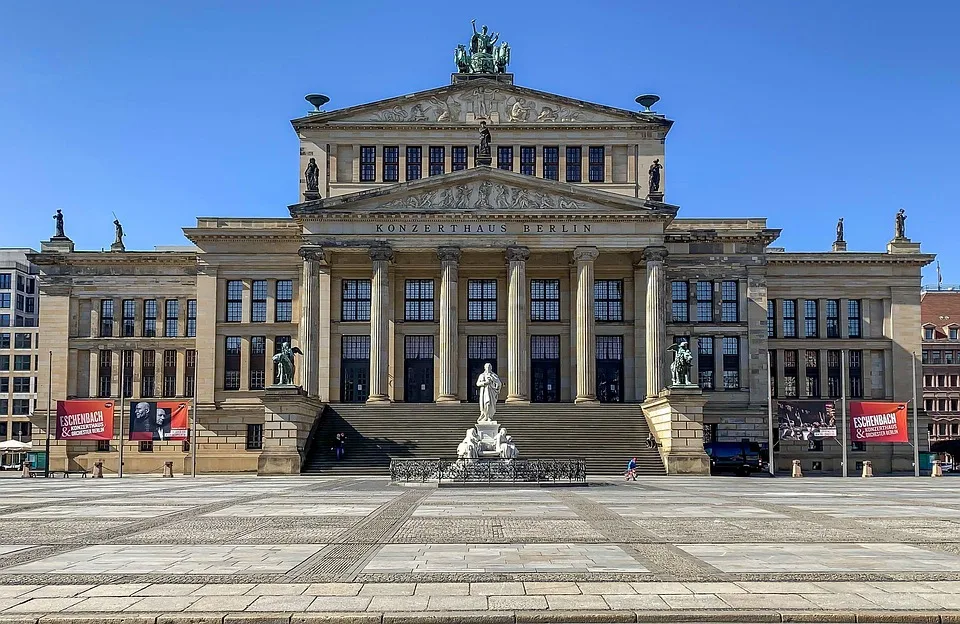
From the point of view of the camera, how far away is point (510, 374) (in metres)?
63.5

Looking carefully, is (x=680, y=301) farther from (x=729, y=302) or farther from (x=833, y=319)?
(x=833, y=319)

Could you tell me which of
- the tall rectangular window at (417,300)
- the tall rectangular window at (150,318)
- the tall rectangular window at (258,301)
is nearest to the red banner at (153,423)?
the tall rectangular window at (258,301)

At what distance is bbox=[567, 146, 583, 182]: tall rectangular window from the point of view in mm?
70250

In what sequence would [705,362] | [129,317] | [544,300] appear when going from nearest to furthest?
[544,300] < [705,362] < [129,317]

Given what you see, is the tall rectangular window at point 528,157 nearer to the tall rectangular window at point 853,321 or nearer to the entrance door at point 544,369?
the entrance door at point 544,369

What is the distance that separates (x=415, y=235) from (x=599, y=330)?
1413 centimetres

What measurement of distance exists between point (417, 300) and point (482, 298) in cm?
437

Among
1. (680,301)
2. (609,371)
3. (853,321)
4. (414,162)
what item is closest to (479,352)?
(609,371)

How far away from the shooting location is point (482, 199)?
64312mm

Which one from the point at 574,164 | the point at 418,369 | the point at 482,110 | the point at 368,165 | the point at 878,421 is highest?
the point at 482,110

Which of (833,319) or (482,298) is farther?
(833,319)

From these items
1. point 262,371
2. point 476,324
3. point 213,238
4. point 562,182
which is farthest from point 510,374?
point 213,238

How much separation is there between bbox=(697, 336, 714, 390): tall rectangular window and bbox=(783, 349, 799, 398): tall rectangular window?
674 centimetres

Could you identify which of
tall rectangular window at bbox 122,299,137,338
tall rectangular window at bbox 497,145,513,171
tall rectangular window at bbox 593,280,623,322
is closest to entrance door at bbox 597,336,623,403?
tall rectangular window at bbox 593,280,623,322
